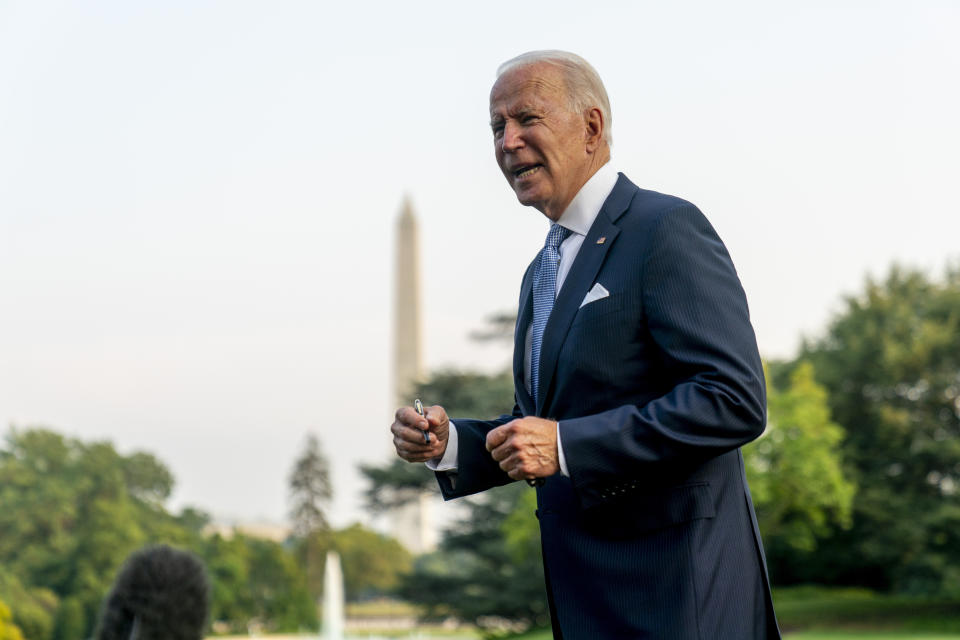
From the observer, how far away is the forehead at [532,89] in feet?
9.06

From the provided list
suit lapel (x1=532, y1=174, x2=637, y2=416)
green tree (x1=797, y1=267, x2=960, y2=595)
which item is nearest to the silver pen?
suit lapel (x1=532, y1=174, x2=637, y2=416)

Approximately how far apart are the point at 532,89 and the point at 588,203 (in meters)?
0.30

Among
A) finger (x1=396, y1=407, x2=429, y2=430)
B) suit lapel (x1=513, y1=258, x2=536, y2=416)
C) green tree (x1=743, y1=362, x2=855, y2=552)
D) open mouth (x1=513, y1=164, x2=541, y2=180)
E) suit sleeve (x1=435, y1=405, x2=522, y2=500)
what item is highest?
green tree (x1=743, y1=362, x2=855, y2=552)

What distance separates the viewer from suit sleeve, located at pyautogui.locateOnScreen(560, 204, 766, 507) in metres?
2.45

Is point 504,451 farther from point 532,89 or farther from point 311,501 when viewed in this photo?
point 311,501

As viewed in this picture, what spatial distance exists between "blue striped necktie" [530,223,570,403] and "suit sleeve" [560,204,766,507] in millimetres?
316

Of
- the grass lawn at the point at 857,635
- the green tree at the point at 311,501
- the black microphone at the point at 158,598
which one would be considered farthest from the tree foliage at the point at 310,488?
the black microphone at the point at 158,598

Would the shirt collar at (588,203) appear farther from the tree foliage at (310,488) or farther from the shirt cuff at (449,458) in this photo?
the tree foliage at (310,488)

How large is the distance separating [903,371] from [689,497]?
40.7 metres

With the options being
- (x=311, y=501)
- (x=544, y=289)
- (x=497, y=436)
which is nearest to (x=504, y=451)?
(x=497, y=436)

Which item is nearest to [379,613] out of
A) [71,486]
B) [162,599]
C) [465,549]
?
[71,486]

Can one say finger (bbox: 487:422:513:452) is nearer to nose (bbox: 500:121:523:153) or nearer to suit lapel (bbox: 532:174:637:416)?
suit lapel (bbox: 532:174:637:416)

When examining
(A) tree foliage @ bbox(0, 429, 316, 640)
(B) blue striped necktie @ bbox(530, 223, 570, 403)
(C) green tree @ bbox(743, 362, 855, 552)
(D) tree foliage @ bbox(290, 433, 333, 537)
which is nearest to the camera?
(B) blue striped necktie @ bbox(530, 223, 570, 403)

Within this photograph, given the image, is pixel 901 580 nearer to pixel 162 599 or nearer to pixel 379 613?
pixel 162 599
